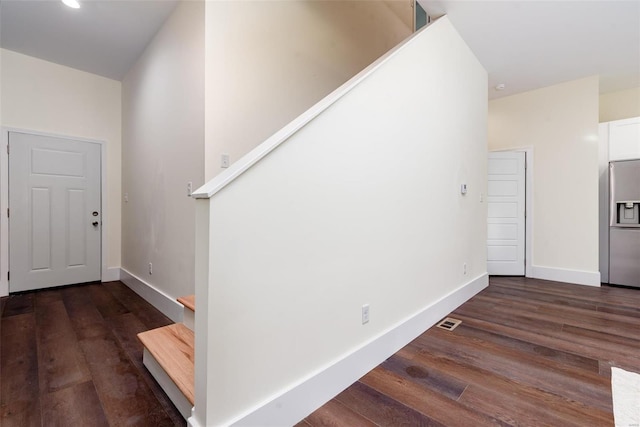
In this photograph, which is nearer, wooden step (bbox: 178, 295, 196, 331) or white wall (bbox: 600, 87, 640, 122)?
wooden step (bbox: 178, 295, 196, 331)

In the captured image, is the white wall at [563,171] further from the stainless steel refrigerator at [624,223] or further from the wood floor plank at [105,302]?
the wood floor plank at [105,302]

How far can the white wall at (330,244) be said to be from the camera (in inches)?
43.7

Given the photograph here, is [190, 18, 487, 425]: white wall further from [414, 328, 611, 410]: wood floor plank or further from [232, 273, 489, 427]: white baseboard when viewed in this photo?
[414, 328, 611, 410]: wood floor plank

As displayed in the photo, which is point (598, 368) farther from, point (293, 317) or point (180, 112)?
point (180, 112)

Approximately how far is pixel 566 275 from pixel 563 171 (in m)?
1.43

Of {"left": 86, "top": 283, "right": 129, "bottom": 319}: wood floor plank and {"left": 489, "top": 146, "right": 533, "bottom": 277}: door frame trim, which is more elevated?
{"left": 489, "top": 146, "right": 533, "bottom": 277}: door frame trim

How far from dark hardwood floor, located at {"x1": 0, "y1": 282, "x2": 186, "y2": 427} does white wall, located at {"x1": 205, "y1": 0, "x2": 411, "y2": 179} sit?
1.42 m

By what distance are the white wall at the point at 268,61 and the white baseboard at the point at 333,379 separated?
1607 millimetres

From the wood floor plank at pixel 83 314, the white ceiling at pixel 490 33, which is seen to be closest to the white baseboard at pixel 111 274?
the wood floor plank at pixel 83 314

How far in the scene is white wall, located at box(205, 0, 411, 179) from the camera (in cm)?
226

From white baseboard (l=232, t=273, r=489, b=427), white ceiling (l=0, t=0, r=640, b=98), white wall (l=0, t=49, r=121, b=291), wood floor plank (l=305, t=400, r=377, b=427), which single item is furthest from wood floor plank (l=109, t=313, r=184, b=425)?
white ceiling (l=0, t=0, r=640, b=98)

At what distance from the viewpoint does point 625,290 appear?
139 inches

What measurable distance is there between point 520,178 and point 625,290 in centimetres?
181

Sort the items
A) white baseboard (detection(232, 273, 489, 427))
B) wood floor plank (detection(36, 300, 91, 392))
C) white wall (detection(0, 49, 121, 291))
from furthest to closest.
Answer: white wall (detection(0, 49, 121, 291))
wood floor plank (detection(36, 300, 91, 392))
white baseboard (detection(232, 273, 489, 427))
